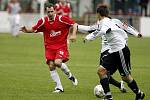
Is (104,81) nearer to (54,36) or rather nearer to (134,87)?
(134,87)

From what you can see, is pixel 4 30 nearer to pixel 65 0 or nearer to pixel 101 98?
pixel 65 0

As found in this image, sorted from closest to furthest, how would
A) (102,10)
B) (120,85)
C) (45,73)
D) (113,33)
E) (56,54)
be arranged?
(102,10)
(113,33)
(120,85)
(56,54)
(45,73)

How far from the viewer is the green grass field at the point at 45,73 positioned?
16.7 metres

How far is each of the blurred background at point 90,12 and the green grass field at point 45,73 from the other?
13490mm

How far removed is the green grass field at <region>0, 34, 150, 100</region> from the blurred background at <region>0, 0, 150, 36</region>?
13.5 m

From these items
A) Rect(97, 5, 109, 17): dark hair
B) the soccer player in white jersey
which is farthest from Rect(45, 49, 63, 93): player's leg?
Rect(97, 5, 109, 17): dark hair

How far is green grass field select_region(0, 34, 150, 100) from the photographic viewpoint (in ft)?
54.9

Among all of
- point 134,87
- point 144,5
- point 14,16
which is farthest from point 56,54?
point 144,5

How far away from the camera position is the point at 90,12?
5544cm

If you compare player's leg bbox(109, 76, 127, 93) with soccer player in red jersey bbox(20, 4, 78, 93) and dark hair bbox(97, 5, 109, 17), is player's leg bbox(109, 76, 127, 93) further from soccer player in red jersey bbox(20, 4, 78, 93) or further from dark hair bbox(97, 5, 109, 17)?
dark hair bbox(97, 5, 109, 17)

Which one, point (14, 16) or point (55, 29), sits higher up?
point (55, 29)

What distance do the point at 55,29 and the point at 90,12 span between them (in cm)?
3781

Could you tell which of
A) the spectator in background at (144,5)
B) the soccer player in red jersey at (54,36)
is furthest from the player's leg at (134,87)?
the spectator in background at (144,5)

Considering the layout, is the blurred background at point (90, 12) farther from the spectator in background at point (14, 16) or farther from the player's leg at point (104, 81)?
the player's leg at point (104, 81)
